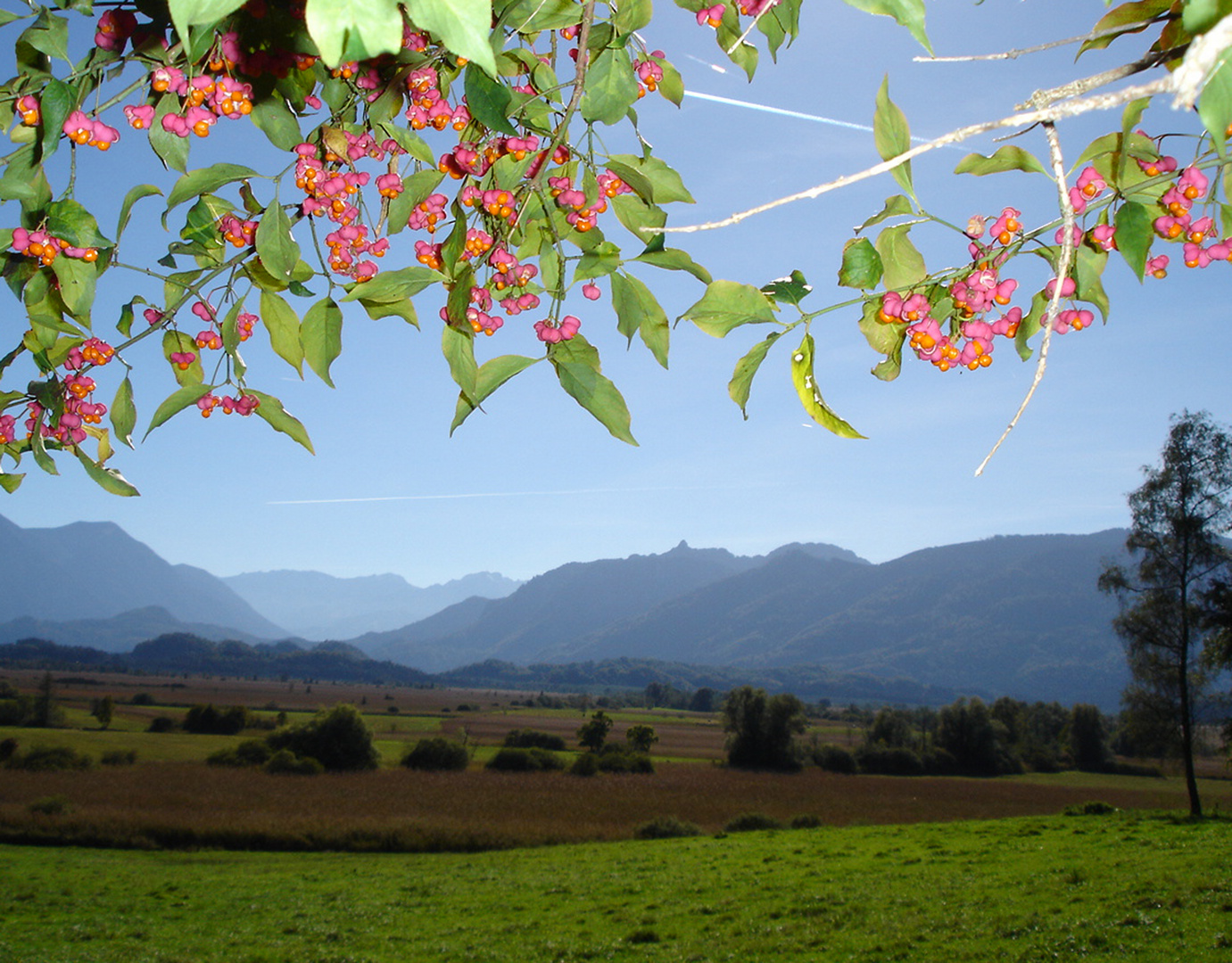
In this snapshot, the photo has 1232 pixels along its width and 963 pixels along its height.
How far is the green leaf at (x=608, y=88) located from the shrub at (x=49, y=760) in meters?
72.8

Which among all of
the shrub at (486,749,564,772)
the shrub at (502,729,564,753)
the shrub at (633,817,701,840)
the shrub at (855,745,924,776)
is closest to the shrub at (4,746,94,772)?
the shrub at (486,749,564,772)

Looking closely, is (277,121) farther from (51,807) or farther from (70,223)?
(51,807)

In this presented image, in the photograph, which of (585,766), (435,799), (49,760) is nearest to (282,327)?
(435,799)

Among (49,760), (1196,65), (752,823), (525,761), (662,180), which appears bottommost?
(525,761)

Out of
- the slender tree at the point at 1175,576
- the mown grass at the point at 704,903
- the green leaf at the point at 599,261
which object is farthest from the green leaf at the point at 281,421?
the slender tree at the point at 1175,576

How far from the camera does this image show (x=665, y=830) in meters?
40.5

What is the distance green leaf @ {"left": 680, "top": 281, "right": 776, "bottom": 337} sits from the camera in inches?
45.4

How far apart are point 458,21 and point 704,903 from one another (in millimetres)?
24607

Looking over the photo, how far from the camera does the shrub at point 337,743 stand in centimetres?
6432

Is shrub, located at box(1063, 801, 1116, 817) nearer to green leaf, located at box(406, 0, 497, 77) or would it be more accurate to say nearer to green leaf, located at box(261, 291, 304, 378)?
green leaf, located at box(261, 291, 304, 378)

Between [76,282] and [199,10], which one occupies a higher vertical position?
[76,282]

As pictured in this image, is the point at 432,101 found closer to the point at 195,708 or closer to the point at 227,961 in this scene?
the point at 227,961

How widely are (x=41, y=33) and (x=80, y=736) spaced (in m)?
86.7

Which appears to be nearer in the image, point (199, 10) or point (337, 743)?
point (199, 10)
